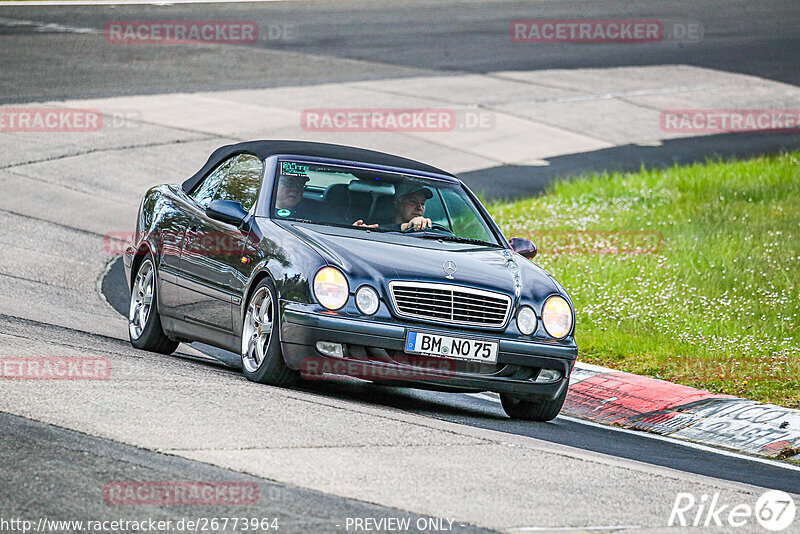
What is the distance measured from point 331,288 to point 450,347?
768 mm

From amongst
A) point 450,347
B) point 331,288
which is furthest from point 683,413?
point 331,288

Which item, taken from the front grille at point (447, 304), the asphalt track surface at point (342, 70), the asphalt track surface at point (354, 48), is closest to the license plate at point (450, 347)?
the front grille at point (447, 304)

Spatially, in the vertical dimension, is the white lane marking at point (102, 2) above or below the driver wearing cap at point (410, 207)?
above

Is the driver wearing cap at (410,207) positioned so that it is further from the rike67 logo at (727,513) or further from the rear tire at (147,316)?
the rike67 logo at (727,513)

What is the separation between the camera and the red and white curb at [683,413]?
341 inches

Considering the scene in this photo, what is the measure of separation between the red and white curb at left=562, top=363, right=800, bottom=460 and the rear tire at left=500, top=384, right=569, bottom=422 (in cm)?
75

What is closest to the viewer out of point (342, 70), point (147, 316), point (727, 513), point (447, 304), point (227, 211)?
point (727, 513)

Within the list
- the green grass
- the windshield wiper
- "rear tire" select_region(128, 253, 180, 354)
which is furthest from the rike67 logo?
"rear tire" select_region(128, 253, 180, 354)

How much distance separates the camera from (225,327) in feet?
28.3

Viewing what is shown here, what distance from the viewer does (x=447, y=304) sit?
25.9 feet

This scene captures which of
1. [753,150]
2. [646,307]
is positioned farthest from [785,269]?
[753,150]

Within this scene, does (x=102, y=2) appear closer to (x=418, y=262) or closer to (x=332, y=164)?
(x=332, y=164)

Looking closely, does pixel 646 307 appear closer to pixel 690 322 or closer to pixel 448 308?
Answer: pixel 690 322

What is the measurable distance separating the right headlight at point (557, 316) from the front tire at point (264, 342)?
155 centimetres
